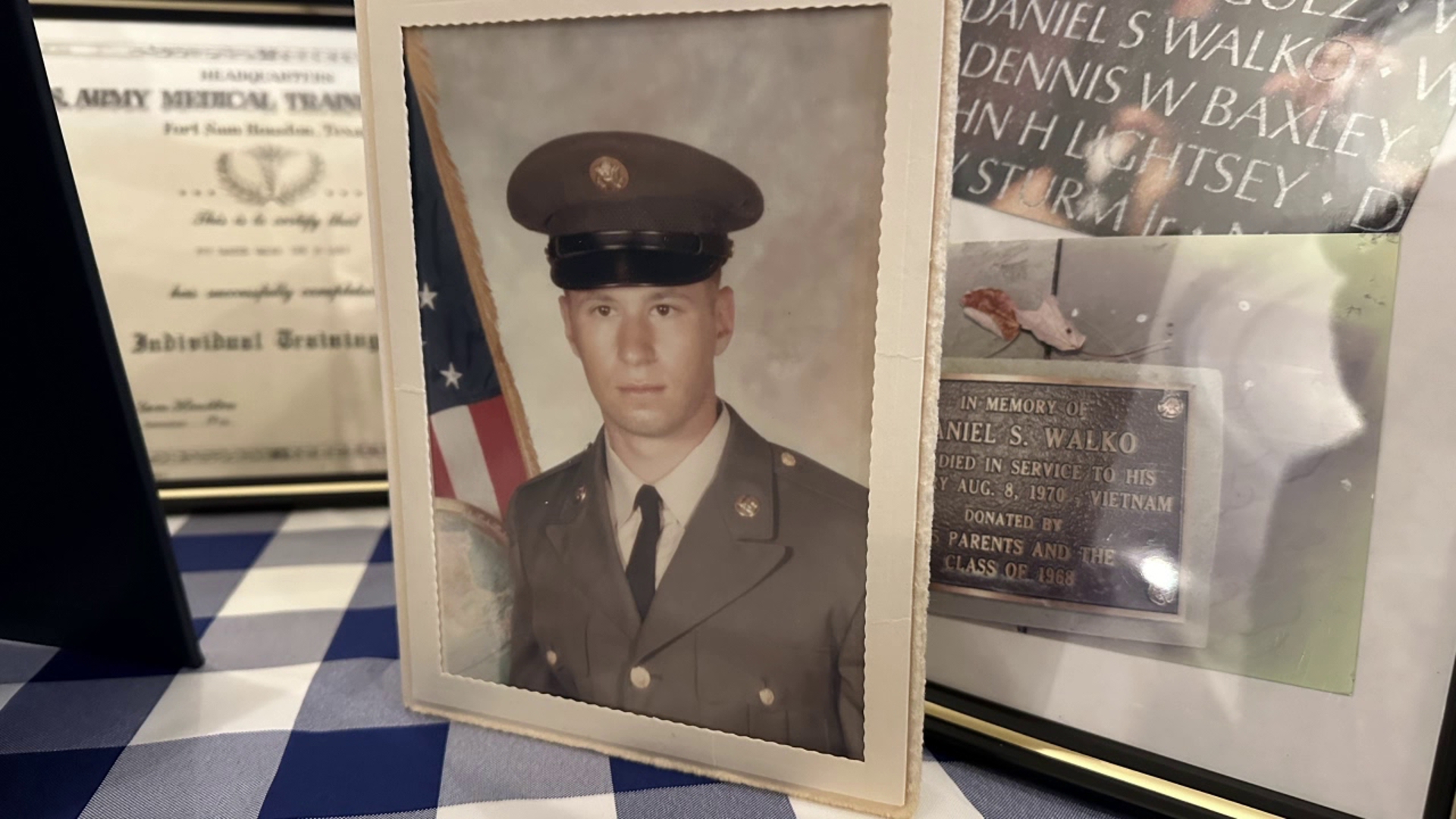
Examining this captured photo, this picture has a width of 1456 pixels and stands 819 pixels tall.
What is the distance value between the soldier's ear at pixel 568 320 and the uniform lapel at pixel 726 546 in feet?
0.32

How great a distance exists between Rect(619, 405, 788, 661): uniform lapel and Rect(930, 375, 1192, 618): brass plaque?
113 millimetres

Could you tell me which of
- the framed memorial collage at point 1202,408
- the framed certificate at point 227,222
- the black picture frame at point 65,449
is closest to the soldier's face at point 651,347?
the framed memorial collage at point 1202,408

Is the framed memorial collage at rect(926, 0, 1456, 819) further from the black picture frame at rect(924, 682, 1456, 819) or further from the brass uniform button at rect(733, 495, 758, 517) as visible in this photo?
the brass uniform button at rect(733, 495, 758, 517)

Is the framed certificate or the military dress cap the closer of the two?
the military dress cap

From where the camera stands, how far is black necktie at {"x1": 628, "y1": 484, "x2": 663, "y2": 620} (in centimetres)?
46

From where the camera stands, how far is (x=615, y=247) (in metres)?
0.44

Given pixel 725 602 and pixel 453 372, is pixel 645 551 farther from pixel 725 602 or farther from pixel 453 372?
pixel 453 372

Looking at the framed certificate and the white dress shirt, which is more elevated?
the framed certificate

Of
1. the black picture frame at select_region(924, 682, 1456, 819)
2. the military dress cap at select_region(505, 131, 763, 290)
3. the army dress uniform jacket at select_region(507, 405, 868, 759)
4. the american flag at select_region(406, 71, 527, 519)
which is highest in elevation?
the military dress cap at select_region(505, 131, 763, 290)

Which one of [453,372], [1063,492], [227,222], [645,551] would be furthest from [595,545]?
[227,222]

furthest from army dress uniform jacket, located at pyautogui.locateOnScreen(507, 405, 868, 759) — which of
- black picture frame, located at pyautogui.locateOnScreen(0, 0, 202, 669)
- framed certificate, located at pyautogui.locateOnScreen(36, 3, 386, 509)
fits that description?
framed certificate, located at pyautogui.locateOnScreen(36, 3, 386, 509)

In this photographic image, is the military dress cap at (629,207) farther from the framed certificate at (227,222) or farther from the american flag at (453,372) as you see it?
the framed certificate at (227,222)

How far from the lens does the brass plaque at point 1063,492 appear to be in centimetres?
43

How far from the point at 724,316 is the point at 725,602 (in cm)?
16
